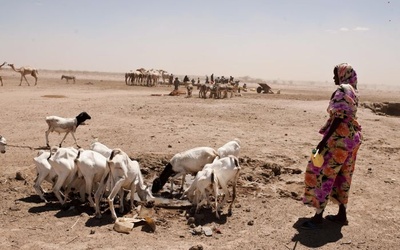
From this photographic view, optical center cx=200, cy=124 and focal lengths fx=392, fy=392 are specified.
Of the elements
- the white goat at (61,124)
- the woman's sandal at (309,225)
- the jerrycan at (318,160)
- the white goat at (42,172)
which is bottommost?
the woman's sandal at (309,225)

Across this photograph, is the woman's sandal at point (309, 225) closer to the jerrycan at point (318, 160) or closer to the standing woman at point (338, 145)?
the standing woman at point (338, 145)

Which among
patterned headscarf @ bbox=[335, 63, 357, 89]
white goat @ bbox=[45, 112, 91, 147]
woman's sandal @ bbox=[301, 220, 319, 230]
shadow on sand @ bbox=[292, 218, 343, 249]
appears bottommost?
shadow on sand @ bbox=[292, 218, 343, 249]

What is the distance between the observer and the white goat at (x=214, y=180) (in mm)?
7141

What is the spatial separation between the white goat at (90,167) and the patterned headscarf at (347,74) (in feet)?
14.6

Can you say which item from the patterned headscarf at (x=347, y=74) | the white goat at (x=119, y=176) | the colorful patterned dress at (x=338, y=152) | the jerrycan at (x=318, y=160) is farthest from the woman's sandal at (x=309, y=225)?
the white goat at (x=119, y=176)

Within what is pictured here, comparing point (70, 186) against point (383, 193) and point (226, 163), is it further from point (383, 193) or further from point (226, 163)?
point (383, 193)

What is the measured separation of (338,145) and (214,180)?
7.28 feet

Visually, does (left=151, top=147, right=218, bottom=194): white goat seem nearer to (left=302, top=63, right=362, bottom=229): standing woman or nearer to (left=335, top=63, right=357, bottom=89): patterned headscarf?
(left=302, top=63, right=362, bottom=229): standing woman

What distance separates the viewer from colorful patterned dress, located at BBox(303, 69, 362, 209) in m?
6.22

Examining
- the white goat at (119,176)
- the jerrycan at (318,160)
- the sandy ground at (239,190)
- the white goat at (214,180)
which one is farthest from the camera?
the white goat at (214,180)

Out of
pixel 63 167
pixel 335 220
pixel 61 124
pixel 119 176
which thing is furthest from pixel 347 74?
pixel 61 124

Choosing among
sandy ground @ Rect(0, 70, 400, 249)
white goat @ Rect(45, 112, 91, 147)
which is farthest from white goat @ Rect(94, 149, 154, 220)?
white goat @ Rect(45, 112, 91, 147)

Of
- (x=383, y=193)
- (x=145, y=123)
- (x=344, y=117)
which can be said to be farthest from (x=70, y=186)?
(x=145, y=123)

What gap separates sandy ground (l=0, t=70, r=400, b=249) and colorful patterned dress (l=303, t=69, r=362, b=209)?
68cm
